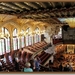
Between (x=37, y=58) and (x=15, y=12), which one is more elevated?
(x=15, y=12)

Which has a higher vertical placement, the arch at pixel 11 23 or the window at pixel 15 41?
the arch at pixel 11 23

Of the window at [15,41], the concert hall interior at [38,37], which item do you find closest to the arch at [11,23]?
the concert hall interior at [38,37]

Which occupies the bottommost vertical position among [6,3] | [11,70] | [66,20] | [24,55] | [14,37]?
[11,70]

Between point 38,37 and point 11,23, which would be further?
point 38,37

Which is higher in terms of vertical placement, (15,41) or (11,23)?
(11,23)

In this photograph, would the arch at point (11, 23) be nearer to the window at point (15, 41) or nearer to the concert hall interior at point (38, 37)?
the concert hall interior at point (38, 37)

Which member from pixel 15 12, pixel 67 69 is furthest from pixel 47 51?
pixel 15 12

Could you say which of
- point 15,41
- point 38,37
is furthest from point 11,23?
point 38,37

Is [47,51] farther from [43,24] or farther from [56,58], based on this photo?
[43,24]

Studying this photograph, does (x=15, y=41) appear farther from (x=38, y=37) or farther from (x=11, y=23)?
(x=38, y=37)

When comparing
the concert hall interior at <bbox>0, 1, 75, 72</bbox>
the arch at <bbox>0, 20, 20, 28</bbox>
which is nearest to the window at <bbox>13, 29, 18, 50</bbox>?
the concert hall interior at <bbox>0, 1, 75, 72</bbox>

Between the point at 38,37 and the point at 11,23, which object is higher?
the point at 11,23

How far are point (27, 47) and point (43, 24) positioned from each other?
2.06 ft

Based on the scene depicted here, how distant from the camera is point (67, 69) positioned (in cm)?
546
